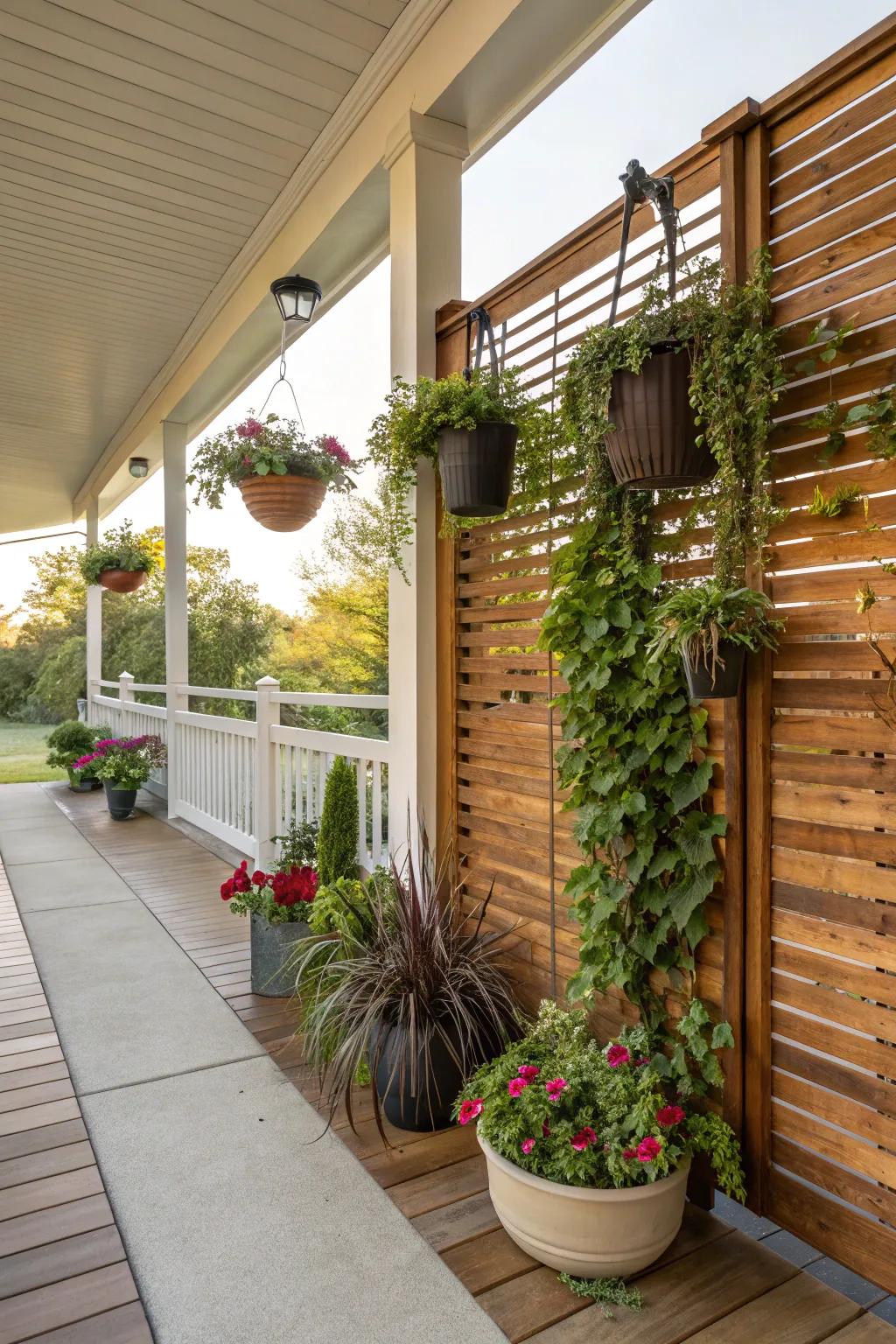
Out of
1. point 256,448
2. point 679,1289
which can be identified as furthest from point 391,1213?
point 256,448

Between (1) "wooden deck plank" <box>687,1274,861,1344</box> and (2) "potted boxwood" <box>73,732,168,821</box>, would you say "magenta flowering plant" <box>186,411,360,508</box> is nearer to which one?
(1) "wooden deck plank" <box>687,1274,861,1344</box>

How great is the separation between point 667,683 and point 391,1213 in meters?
1.30

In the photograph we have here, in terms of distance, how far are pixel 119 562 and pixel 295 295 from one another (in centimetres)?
410

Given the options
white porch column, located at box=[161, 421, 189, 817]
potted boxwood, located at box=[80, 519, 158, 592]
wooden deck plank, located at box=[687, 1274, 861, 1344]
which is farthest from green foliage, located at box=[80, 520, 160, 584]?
wooden deck plank, located at box=[687, 1274, 861, 1344]

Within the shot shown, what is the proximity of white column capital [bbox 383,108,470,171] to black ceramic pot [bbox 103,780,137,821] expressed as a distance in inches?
197

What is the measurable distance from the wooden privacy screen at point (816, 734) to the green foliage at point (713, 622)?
0.06 meters

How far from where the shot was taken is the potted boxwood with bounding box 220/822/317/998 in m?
2.96

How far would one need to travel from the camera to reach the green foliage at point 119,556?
23.4ft

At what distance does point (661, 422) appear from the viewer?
5.51 feet

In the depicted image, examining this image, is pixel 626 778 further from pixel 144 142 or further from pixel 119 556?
pixel 119 556

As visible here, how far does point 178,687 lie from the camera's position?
239 inches

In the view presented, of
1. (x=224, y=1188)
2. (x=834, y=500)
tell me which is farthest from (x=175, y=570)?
(x=834, y=500)

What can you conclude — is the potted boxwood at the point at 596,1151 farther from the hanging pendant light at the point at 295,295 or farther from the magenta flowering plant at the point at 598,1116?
the hanging pendant light at the point at 295,295

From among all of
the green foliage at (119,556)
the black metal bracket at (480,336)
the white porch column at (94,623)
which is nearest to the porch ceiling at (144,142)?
the black metal bracket at (480,336)
